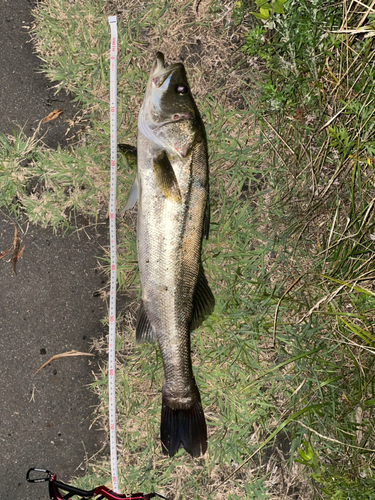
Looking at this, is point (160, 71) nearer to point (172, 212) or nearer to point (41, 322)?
point (172, 212)

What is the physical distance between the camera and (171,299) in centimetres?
280

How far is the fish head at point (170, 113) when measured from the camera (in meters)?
2.71

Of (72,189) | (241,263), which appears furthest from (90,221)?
(241,263)

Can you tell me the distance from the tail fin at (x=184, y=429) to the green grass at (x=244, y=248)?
0.93 ft

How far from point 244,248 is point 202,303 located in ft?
2.23

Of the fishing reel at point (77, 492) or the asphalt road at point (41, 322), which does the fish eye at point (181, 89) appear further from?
the fishing reel at point (77, 492)

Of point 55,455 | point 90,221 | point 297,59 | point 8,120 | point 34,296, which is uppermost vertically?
point 297,59

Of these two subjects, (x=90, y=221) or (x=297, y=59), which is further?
(x=90, y=221)

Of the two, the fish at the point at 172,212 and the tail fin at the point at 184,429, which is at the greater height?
the fish at the point at 172,212

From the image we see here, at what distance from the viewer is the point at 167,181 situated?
105 inches

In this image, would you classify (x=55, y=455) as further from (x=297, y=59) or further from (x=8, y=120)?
(x=297, y=59)

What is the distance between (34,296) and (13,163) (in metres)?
1.28

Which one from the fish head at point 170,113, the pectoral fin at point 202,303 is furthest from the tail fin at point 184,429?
the fish head at point 170,113

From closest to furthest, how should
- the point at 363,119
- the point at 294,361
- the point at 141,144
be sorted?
the point at 141,144, the point at 363,119, the point at 294,361
